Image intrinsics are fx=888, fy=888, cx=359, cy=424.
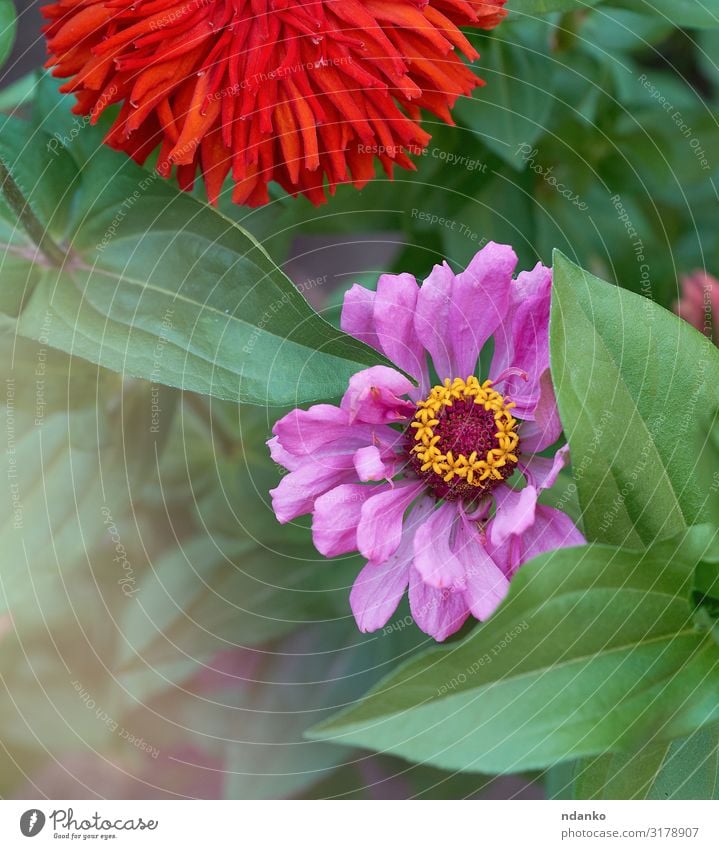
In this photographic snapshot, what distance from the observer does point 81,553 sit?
0.42 meters

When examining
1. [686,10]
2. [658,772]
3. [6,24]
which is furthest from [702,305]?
[6,24]

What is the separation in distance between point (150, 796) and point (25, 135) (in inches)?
11.3

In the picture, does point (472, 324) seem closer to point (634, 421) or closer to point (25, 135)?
point (634, 421)

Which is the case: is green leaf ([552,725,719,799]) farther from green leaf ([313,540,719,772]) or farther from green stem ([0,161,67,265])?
green stem ([0,161,67,265])

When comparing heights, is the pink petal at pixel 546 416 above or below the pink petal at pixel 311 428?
below

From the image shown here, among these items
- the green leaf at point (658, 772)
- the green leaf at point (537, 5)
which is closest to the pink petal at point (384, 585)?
the green leaf at point (658, 772)

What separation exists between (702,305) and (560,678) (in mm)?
274

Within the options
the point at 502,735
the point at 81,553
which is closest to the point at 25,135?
the point at 81,553

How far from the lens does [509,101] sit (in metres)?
0.41

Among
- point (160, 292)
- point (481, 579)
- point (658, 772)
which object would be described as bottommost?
point (658, 772)

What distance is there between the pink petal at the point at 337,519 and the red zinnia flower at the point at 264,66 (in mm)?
113

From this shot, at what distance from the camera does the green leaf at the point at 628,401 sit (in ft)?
0.97

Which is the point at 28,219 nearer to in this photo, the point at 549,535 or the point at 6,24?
the point at 6,24

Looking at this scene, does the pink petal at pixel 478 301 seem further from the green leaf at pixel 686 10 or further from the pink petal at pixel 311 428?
the green leaf at pixel 686 10
